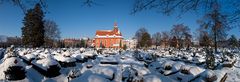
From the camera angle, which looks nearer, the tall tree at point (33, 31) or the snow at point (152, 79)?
the snow at point (152, 79)

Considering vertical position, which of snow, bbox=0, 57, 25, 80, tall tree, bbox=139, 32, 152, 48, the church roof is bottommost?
snow, bbox=0, 57, 25, 80

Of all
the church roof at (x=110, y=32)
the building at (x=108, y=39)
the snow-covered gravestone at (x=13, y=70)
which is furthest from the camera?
the church roof at (x=110, y=32)

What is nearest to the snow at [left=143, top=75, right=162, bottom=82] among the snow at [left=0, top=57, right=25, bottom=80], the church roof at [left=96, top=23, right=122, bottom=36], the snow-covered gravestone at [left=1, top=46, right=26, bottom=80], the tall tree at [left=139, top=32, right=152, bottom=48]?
the snow-covered gravestone at [left=1, top=46, right=26, bottom=80]

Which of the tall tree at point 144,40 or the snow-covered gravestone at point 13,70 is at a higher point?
the tall tree at point 144,40

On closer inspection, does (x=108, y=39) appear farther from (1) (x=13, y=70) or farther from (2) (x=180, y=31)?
(1) (x=13, y=70)

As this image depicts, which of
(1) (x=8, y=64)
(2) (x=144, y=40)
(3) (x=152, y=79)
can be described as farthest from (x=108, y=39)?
(3) (x=152, y=79)

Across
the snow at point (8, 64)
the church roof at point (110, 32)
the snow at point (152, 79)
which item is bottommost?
the snow at point (152, 79)

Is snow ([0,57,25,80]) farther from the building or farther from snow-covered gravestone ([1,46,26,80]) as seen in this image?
the building

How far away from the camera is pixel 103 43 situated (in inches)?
5389

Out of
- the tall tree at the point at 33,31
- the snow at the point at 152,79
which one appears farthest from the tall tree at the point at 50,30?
the snow at the point at 152,79

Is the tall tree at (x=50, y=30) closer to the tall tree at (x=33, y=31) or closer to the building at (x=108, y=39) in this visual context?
the tall tree at (x=33, y=31)

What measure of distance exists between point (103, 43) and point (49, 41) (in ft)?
231

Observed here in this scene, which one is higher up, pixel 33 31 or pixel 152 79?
pixel 33 31

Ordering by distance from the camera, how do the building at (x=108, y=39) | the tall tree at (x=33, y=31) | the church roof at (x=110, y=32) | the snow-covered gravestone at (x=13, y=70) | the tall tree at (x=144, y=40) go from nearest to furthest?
1. the snow-covered gravestone at (x=13, y=70)
2. the tall tree at (x=33, y=31)
3. the tall tree at (x=144, y=40)
4. the building at (x=108, y=39)
5. the church roof at (x=110, y=32)
